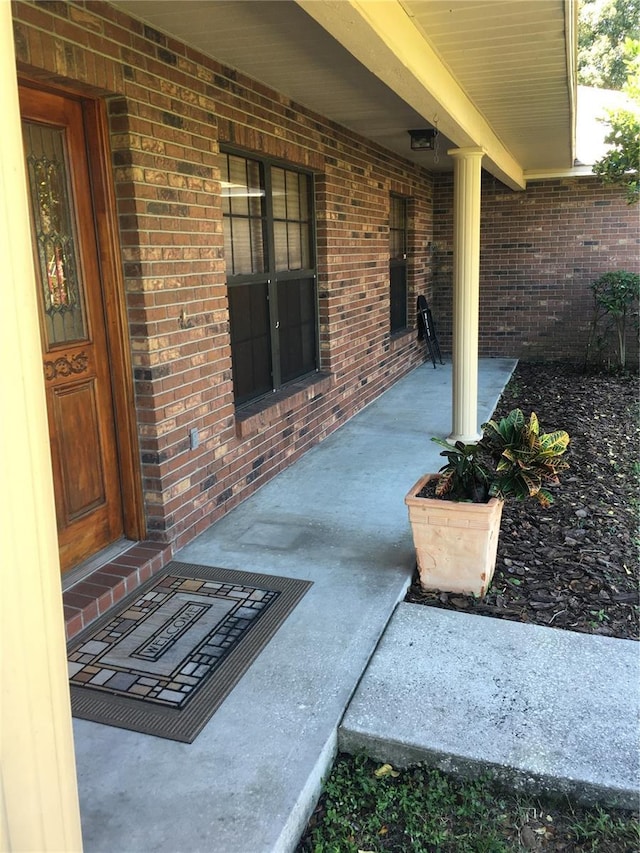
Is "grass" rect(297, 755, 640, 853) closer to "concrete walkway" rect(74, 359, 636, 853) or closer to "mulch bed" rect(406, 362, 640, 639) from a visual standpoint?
"concrete walkway" rect(74, 359, 636, 853)

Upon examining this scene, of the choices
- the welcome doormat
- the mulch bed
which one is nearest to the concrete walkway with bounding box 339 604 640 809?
the mulch bed

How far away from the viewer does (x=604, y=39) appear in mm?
25781

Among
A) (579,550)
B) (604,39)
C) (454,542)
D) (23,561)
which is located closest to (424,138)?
(579,550)

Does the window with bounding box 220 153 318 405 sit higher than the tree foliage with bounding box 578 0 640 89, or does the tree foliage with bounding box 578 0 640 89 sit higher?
the tree foliage with bounding box 578 0 640 89

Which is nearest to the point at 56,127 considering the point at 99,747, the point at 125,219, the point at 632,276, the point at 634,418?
the point at 125,219

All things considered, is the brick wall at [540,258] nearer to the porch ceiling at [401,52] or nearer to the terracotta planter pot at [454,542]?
the porch ceiling at [401,52]

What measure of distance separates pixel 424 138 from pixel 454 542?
4.30 m

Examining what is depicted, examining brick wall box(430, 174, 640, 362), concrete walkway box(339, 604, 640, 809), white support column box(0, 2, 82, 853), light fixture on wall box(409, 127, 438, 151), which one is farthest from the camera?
brick wall box(430, 174, 640, 362)

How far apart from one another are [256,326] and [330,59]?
1788mm

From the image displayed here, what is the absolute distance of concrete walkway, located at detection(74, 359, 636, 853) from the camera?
78.3 inches

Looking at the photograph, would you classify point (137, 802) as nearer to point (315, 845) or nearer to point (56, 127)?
point (315, 845)

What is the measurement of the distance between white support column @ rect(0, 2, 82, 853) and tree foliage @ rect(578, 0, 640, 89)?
1093 inches

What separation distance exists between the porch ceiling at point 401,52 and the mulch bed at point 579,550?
2.48 m

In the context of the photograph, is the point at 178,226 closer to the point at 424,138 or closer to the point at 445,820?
the point at 445,820
